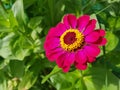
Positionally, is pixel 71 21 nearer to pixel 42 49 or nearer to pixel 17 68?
pixel 42 49

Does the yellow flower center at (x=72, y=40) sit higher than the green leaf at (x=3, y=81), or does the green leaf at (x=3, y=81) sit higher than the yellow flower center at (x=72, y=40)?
the yellow flower center at (x=72, y=40)

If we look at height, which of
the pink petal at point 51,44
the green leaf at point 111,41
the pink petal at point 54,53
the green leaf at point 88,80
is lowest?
the green leaf at point 88,80

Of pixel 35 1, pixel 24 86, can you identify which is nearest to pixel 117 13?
pixel 35 1

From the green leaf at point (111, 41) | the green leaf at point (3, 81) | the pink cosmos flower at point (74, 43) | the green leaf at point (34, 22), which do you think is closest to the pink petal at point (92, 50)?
the pink cosmos flower at point (74, 43)

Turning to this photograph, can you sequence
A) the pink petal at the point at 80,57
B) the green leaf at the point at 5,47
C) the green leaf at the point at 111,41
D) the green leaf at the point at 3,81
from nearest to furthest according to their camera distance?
the pink petal at the point at 80,57
the green leaf at the point at 111,41
the green leaf at the point at 5,47
the green leaf at the point at 3,81

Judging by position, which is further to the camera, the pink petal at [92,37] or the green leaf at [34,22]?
the green leaf at [34,22]

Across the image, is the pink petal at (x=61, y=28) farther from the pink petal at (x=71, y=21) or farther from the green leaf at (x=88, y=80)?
the green leaf at (x=88, y=80)
